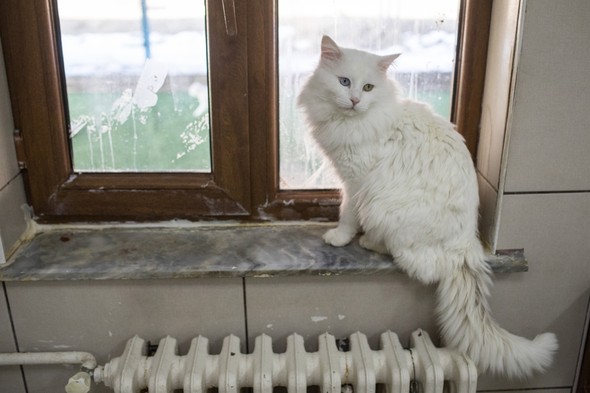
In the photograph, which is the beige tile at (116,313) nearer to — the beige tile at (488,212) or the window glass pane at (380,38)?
the window glass pane at (380,38)

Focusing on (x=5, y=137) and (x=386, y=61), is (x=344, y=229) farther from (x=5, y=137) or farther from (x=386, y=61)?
(x=5, y=137)

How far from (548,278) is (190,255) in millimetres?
857

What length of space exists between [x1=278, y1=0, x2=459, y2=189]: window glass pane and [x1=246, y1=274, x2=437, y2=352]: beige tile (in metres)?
0.27

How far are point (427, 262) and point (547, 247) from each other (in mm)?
299

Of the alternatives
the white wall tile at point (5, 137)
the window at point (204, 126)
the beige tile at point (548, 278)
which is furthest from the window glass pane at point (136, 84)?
the beige tile at point (548, 278)

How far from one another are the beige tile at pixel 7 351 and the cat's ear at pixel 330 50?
2.97ft

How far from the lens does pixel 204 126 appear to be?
1448 mm

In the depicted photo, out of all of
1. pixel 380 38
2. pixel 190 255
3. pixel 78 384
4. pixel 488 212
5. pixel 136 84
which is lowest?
pixel 78 384

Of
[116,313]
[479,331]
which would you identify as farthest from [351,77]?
[116,313]

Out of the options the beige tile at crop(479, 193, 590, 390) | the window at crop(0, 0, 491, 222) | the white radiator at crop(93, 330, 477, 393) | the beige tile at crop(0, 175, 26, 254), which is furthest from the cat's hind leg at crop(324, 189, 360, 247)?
the beige tile at crop(0, 175, 26, 254)

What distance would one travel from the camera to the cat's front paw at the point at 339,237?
4.63 ft

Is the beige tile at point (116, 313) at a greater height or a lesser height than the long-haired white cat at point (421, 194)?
lesser

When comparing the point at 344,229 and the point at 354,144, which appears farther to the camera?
the point at 344,229

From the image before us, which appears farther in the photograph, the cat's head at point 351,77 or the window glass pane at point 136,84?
the window glass pane at point 136,84
